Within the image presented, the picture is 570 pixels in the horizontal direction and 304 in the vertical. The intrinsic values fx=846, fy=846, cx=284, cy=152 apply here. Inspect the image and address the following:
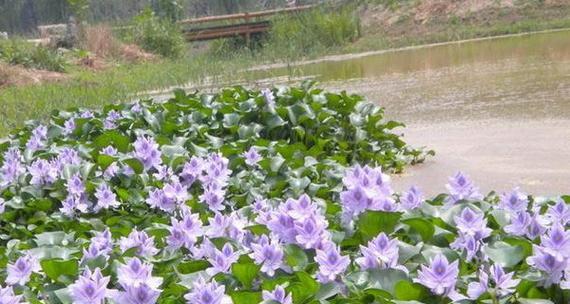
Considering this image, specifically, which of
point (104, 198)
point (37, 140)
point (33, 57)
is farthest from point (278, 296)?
point (33, 57)

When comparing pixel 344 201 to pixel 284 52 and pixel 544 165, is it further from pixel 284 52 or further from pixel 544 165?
pixel 284 52

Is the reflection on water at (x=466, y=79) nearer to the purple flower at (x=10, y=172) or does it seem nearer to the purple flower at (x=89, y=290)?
the purple flower at (x=10, y=172)

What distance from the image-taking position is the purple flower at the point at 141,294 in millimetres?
1670

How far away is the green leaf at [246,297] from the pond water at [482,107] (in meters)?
2.51

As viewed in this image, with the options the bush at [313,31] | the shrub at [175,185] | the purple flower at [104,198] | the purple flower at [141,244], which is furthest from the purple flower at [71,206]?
the bush at [313,31]

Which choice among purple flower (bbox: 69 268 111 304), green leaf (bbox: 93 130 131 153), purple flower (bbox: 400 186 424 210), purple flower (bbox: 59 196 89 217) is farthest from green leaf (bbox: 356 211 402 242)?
green leaf (bbox: 93 130 131 153)

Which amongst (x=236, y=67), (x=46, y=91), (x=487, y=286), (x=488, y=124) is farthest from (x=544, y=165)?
(x=236, y=67)

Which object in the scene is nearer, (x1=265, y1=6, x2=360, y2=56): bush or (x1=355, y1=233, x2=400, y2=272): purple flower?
(x1=355, y1=233, x2=400, y2=272): purple flower

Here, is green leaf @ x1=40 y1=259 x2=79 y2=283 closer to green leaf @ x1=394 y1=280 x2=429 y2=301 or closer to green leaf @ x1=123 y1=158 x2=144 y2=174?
green leaf @ x1=394 y1=280 x2=429 y2=301

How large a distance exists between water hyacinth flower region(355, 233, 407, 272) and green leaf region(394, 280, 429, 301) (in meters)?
0.09

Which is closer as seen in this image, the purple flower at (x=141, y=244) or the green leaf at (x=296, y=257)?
the green leaf at (x=296, y=257)

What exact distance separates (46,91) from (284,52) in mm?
8233

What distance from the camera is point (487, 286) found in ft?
5.53

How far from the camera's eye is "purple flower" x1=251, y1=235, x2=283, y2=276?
73.6 inches
